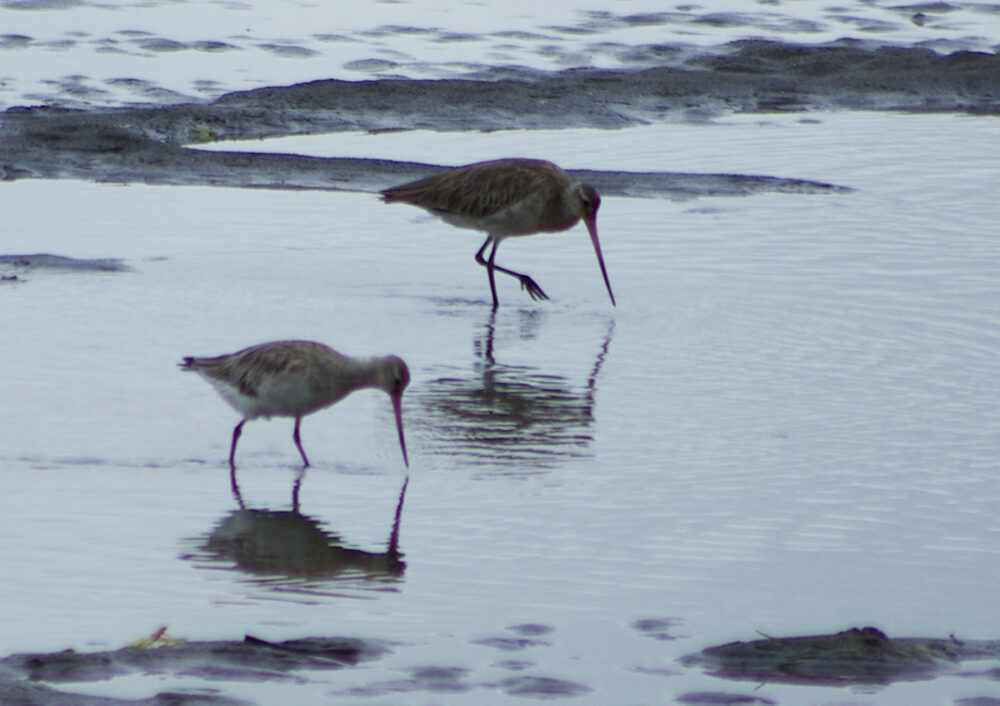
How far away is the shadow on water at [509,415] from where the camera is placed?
29.5ft

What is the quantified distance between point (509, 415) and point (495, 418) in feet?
0.32

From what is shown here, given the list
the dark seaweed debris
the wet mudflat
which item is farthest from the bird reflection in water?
the dark seaweed debris

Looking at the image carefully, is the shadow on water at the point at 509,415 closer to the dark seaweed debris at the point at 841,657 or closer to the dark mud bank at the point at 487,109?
the dark seaweed debris at the point at 841,657

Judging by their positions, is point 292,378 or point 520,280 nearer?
point 292,378

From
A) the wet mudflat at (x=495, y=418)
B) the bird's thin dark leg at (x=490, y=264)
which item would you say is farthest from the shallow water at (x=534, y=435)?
the bird's thin dark leg at (x=490, y=264)

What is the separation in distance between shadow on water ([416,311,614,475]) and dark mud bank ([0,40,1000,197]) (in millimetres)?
4724

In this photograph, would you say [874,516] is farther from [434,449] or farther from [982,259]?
[982,259]

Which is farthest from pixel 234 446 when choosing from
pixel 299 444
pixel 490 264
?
pixel 490 264

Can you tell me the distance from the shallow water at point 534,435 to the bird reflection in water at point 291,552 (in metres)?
0.05

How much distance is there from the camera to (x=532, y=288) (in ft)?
40.2

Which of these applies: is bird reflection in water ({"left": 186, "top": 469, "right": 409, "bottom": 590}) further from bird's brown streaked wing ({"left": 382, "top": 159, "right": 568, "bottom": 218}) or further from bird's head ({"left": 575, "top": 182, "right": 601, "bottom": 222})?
bird's brown streaked wing ({"left": 382, "top": 159, "right": 568, "bottom": 218})

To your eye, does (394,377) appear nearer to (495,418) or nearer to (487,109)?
(495,418)

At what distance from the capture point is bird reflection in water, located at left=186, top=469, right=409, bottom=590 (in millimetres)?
7246

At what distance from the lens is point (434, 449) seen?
29.6 feet
